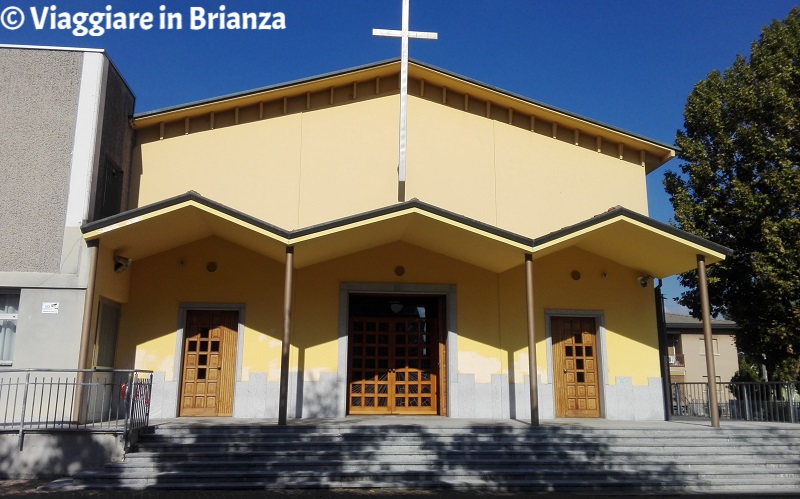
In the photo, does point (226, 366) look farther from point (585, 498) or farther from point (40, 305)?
point (585, 498)

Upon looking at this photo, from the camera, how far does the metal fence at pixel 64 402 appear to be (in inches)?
361

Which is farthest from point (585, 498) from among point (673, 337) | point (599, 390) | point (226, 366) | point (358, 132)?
point (673, 337)

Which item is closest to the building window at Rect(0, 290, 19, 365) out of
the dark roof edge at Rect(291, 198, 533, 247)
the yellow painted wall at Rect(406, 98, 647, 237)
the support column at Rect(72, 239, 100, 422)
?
the support column at Rect(72, 239, 100, 422)

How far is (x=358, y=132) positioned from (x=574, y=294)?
540 cm

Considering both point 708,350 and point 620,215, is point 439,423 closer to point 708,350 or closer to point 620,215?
point 620,215

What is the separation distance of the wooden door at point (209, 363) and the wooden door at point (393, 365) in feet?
7.47

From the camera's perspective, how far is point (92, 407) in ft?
34.7

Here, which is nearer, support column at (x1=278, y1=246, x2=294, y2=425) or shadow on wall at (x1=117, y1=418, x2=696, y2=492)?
shadow on wall at (x1=117, y1=418, x2=696, y2=492)

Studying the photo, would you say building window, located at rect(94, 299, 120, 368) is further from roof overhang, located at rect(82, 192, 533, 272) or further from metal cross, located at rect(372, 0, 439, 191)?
metal cross, located at rect(372, 0, 439, 191)

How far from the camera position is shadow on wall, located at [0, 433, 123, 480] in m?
8.88

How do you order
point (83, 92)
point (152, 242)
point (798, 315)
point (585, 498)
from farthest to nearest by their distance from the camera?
point (798, 315) < point (152, 242) < point (83, 92) < point (585, 498)

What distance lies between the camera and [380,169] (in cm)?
1343

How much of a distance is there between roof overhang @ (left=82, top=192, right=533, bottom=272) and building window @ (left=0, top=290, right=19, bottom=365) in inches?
66.1

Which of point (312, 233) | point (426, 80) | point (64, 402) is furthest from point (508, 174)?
point (64, 402)
